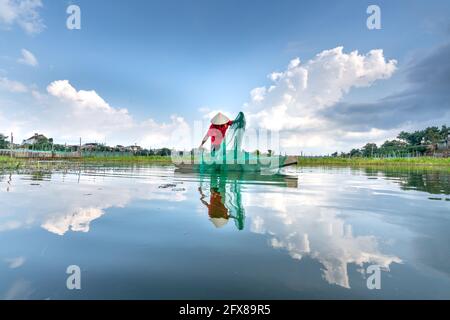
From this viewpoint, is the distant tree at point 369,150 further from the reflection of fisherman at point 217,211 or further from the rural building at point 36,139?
the rural building at point 36,139

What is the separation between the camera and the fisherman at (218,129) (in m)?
19.0

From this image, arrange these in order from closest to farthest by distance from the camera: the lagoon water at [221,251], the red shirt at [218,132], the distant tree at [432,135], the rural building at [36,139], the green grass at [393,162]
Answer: the lagoon water at [221,251], the red shirt at [218,132], the green grass at [393,162], the distant tree at [432,135], the rural building at [36,139]

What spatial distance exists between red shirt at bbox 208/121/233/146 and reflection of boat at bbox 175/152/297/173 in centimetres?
110

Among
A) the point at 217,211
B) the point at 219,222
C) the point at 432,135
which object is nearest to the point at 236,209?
the point at 217,211

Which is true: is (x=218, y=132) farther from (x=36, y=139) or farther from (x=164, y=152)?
(x=36, y=139)

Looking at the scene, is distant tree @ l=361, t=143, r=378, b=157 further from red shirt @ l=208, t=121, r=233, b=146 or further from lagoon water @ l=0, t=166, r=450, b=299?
lagoon water @ l=0, t=166, r=450, b=299

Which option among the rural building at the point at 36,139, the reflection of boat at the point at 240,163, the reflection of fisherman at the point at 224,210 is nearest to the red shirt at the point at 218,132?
the reflection of boat at the point at 240,163

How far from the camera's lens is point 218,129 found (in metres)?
19.3

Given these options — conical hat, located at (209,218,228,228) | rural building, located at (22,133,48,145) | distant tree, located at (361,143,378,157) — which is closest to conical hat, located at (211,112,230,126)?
conical hat, located at (209,218,228,228)

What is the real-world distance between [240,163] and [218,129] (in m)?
3.04

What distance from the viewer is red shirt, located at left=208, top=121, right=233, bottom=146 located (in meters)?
19.2

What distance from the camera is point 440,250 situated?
3947 mm

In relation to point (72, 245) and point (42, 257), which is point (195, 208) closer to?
point (72, 245)
